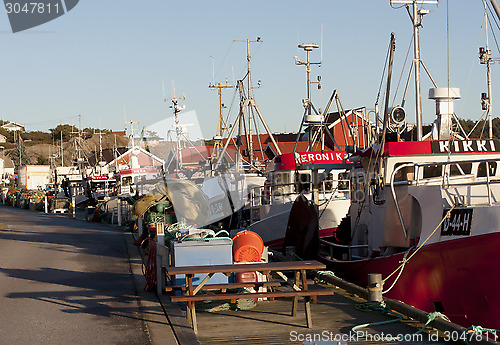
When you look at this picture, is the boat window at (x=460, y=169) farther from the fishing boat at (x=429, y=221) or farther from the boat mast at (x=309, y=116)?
the boat mast at (x=309, y=116)

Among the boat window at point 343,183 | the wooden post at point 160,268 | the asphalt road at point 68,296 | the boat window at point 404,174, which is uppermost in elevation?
the boat window at point 404,174

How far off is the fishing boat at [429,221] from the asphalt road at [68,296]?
4330mm

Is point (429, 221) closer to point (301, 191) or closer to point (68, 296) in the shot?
point (68, 296)

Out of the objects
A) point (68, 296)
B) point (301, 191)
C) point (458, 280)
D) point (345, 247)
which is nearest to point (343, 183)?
point (301, 191)

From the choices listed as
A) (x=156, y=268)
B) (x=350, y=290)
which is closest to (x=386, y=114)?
(x=350, y=290)

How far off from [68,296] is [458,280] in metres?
6.28

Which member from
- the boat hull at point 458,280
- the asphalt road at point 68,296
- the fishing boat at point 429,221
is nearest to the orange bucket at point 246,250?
the asphalt road at point 68,296

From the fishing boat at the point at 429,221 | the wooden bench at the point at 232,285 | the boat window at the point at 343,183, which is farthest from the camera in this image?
the boat window at the point at 343,183

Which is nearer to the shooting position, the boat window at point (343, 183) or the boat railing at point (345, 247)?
the boat railing at point (345, 247)

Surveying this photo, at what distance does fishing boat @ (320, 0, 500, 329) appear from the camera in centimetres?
1046

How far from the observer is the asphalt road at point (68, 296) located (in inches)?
336

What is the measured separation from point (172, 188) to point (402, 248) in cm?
1065

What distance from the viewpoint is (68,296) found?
11.3 meters

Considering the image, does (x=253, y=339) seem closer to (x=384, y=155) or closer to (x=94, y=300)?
(x=94, y=300)
